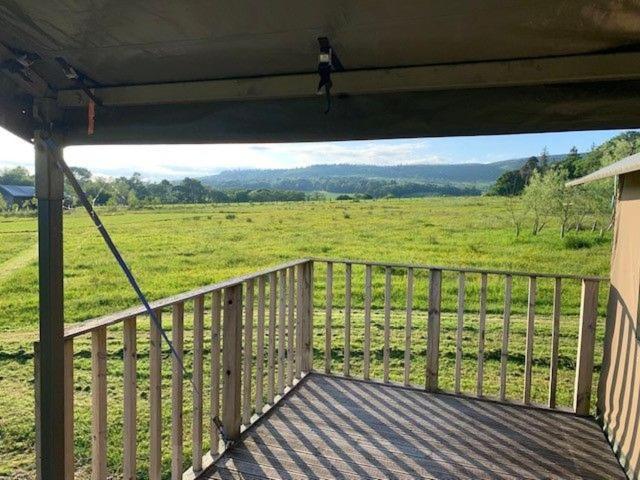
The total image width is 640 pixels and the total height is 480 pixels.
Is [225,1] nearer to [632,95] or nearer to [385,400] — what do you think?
[632,95]

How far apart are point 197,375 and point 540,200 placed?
10064 millimetres

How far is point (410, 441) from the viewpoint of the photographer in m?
2.69

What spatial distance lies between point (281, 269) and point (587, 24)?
2.45m

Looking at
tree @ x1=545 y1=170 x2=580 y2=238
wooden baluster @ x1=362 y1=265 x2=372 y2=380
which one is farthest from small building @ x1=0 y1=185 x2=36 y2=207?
tree @ x1=545 y1=170 x2=580 y2=238

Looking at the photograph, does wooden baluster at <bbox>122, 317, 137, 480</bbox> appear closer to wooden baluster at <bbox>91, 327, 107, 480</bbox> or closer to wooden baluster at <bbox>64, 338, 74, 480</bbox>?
wooden baluster at <bbox>91, 327, 107, 480</bbox>

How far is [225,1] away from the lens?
1.05 metres

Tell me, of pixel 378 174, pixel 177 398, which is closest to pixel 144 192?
pixel 177 398

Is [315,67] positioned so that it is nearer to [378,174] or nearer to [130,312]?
[130,312]

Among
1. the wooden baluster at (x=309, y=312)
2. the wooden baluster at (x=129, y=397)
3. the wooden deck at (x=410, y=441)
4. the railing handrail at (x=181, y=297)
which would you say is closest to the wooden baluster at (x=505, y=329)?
the railing handrail at (x=181, y=297)

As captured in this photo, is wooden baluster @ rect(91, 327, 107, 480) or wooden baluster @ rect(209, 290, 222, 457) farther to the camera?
wooden baluster @ rect(209, 290, 222, 457)

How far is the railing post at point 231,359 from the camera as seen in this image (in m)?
2.54

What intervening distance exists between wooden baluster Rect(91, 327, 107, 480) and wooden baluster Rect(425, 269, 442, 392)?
2.26 meters

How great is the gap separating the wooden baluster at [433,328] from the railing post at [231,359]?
56.4 inches

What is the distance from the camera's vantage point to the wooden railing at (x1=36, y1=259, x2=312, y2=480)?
1663mm
